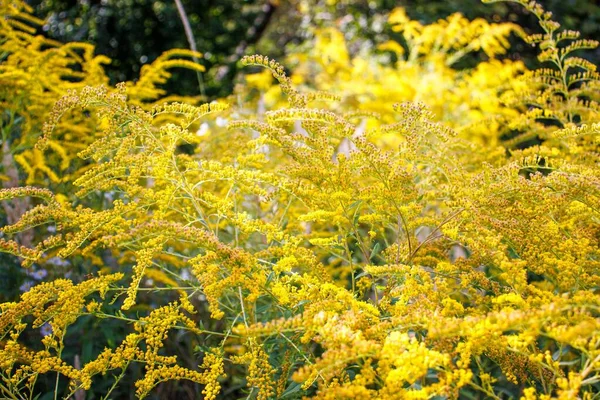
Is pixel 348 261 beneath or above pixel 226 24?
above

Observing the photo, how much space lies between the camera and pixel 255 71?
8195 mm

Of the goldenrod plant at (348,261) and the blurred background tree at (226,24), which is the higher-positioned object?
the goldenrod plant at (348,261)

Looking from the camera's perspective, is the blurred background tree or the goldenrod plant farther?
the blurred background tree

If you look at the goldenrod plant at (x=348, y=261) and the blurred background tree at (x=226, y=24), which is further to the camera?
the blurred background tree at (x=226, y=24)

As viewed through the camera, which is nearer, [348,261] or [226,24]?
[348,261]

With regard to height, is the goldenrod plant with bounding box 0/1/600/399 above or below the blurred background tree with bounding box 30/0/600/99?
above

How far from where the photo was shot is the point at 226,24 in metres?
7.73

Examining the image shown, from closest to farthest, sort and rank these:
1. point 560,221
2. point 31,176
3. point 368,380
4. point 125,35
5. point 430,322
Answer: point 430,322, point 368,380, point 560,221, point 31,176, point 125,35

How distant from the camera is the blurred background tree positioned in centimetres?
655

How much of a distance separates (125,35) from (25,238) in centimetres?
412

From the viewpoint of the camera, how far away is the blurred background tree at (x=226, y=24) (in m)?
6.55

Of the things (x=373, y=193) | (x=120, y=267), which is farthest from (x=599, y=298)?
(x=120, y=267)

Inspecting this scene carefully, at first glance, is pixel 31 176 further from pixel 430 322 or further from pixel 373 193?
pixel 430 322

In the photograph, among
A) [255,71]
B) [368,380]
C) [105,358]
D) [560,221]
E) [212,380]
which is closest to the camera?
[368,380]
